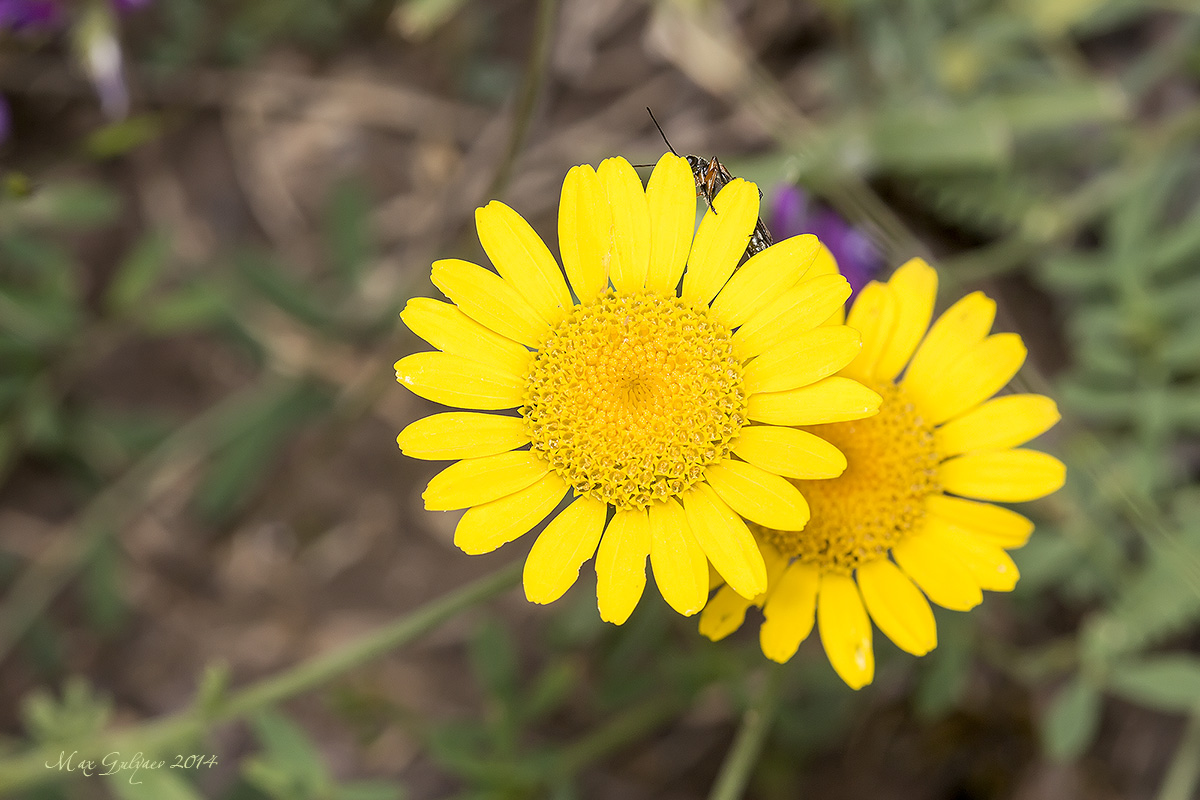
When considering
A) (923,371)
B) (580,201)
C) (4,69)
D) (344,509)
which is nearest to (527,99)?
(580,201)

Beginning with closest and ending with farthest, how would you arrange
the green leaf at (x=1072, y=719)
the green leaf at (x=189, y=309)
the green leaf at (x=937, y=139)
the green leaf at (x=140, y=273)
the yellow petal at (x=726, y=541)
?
the yellow petal at (x=726, y=541), the green leaf at (x=1072, y=719), the green leaf at (x=937, y=139), the green leaf at (x=189, y=309), the green leaf at (x=140, y=273)

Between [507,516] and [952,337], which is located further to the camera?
[952,337]

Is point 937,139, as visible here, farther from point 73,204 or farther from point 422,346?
point 73,204

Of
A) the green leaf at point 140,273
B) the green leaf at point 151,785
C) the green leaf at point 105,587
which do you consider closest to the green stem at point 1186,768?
the green leaf at point 151,785

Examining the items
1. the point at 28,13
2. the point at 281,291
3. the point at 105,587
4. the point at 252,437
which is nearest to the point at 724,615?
the point at 281,291

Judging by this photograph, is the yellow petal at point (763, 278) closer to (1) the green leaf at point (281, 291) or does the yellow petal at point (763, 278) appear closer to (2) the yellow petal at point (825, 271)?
(2) the yellow petal at point (825, 271)

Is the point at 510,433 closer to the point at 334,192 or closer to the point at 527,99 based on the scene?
the point at 527,99
